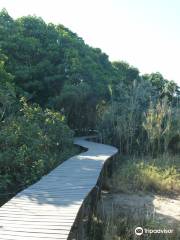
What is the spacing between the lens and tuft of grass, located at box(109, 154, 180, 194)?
9406mm

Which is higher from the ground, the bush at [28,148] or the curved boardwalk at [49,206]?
the bush at [28,148]

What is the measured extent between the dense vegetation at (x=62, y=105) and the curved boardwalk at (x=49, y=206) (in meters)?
1.48

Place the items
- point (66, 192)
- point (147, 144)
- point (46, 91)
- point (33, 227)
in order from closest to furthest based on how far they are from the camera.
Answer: point (33, 227)
point (66, 192)
point (147, 144)
point (46, 91)

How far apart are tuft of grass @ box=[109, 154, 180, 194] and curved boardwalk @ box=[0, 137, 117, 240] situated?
5.57ft

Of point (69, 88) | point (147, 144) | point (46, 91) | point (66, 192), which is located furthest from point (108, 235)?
point (46, 91)

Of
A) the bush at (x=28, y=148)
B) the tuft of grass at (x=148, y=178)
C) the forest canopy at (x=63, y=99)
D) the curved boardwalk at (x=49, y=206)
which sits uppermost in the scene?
the forest canopy at (x=63, y=99)

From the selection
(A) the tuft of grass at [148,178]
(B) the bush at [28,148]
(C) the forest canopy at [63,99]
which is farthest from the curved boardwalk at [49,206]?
(C) the forest canopy at [63,99]

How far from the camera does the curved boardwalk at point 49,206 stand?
408 cm

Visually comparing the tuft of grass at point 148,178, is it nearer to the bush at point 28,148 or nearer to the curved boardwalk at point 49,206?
the bush at point 28,148

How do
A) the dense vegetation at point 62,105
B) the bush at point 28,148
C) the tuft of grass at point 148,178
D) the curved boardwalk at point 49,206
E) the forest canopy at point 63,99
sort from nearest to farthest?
the curved boardwalk at point 49,206
the bush at point 28,148
the tuft of grass at point 148,178
the dense vegetation at point 62,105
the forest canopy at point 63,99

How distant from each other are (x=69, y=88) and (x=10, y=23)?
4263mm

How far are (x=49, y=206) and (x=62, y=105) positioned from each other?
1134 cm

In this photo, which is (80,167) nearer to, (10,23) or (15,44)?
(15,44)

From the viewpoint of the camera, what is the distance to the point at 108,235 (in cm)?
535
